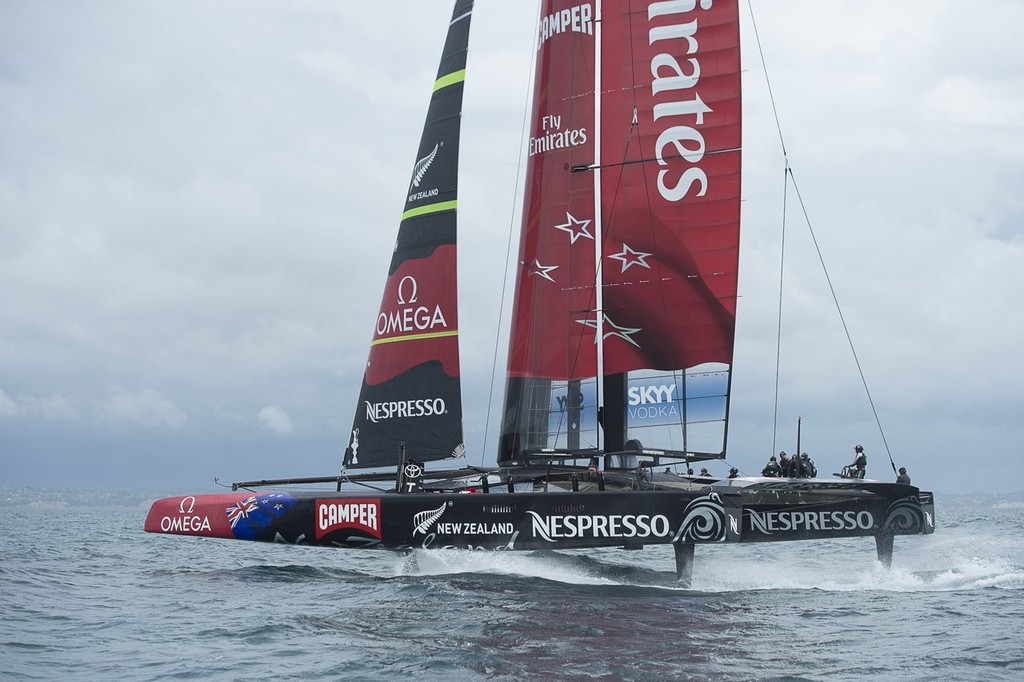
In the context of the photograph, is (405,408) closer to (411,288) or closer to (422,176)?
(411,288)

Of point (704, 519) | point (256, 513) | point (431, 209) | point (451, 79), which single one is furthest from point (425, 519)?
point (451, 79)

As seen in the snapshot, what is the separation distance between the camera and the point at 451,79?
17.7 meters

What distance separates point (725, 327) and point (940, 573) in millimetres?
5190

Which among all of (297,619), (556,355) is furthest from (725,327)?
(297,619)

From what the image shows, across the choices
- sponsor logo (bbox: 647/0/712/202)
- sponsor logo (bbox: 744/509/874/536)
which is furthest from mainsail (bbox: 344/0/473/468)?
sponsor logo (bbox: 744/509/874/536)

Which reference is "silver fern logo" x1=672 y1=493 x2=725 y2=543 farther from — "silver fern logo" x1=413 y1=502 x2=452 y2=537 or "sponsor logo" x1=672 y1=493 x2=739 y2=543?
"silver fern logo" x1=413 y1=502 x2=452 y2=537

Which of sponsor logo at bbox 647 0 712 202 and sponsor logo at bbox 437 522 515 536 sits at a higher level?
sponsor logo at bbox 647 0 712 202

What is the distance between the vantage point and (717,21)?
Answer: 16922 mm

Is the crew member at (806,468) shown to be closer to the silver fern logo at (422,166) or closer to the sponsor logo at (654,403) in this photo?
the sponsor logo at (654,403)

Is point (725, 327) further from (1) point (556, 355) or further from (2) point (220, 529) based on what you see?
(2) point (220, 529)

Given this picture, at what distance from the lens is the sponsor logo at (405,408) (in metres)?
16.5

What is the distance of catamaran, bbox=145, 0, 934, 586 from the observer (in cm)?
1638

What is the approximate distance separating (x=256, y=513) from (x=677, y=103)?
8969 mm

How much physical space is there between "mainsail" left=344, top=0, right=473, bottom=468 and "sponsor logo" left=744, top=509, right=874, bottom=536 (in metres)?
4.70
